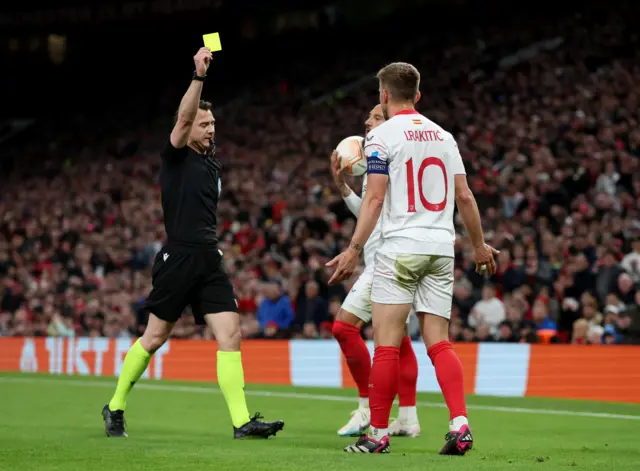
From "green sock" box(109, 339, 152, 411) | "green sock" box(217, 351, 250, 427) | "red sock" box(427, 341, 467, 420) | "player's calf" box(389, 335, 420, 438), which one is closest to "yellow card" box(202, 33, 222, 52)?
"green sock" box(217, 351, 250, 427)

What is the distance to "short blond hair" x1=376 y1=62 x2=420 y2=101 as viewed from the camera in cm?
711

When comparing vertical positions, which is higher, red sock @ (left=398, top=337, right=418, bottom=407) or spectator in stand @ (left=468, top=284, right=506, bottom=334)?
spectator in stand @ (left=468, top=284, right=506, bottom=334)

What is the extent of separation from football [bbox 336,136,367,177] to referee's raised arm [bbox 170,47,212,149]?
3.86ft

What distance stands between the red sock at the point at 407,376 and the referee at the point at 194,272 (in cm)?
117

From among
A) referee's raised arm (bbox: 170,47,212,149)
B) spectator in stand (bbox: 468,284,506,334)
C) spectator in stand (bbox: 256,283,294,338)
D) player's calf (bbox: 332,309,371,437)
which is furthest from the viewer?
spectator in stand (bbox: 256,283,294,338)

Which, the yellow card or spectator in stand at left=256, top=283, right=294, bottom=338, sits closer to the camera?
the yellow card

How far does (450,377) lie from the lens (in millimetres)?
6957

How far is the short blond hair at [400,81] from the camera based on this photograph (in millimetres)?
7105

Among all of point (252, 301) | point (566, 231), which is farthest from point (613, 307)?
point (252, 301)

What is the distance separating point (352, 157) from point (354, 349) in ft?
4.60

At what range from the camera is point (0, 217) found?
28406 mm

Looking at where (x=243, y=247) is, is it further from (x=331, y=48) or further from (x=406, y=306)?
(x=406, y=306)

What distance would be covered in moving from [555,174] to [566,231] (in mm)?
1957

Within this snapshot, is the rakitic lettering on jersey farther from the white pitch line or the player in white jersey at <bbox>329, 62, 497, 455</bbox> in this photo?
the white pitch line
